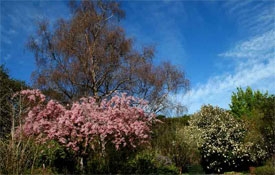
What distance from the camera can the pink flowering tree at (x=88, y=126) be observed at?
762 cm

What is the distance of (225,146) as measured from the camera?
12078 millimetres

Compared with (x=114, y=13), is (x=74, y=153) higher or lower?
lower

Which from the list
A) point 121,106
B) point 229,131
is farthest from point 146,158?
point 229,131

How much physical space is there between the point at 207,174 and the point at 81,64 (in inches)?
291

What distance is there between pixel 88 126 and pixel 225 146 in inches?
263

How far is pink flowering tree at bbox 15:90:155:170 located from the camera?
7.62m

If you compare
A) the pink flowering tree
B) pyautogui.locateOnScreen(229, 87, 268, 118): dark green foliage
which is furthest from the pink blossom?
pyautogui.locateOnScreen(229, 87, 268, 118): dark green foliage

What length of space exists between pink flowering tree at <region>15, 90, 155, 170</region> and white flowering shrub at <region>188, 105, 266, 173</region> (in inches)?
187

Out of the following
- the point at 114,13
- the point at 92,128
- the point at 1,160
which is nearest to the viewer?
the point at 1,160

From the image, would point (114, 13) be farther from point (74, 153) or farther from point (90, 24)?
point (74, 153)

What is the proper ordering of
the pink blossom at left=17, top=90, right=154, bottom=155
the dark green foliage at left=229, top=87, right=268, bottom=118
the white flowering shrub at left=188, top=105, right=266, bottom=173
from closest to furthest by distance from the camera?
the pink blossom at left=17, top=90, right=154, bottom=155, the white flowering shrub at left=188, top=105, right=266, bottom=173, the dark green foliage at left=229, top=87, right=268, bottom=118

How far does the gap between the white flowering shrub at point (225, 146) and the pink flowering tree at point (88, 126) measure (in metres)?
4.74

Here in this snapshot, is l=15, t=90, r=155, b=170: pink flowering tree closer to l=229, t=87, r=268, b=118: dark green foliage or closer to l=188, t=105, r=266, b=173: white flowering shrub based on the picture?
l=188, t=105, r=266, b=173: white flowering shrub

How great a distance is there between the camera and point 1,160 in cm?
487
